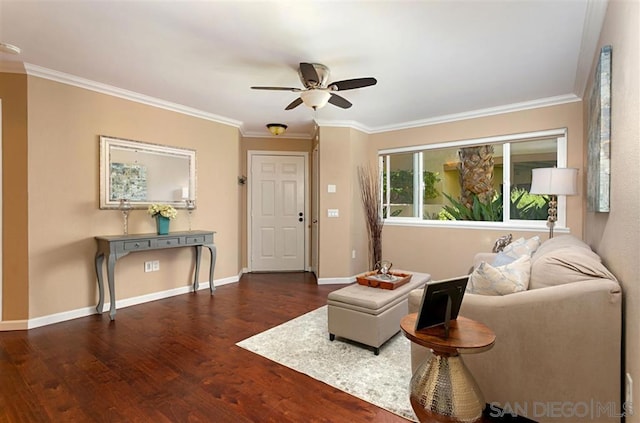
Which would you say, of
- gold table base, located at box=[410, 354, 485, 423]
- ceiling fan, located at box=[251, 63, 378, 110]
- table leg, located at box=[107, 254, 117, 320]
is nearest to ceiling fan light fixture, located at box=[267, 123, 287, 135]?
ceiling fan, located at box=[251, 63, 378, 110]

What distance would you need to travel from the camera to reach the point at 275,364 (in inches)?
89.3

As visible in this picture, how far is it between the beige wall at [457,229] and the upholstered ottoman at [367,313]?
6.37 feet

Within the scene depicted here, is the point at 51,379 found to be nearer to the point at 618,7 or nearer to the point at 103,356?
the point at 103,356

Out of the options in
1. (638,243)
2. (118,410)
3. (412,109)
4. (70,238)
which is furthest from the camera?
(412,109)

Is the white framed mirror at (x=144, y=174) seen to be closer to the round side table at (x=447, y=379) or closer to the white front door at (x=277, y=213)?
the white front door at (x=277, y=213)

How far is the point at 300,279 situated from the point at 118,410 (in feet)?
10.7

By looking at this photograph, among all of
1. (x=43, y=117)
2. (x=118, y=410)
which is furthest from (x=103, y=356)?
(x=43, y=117)

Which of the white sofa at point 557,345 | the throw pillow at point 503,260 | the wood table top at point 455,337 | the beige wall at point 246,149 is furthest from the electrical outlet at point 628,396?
the beige wall at point 246,149

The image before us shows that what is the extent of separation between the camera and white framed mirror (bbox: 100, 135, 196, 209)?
3398mm

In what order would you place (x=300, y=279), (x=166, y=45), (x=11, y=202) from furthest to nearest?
1. (x=300, y=279)
2. (x=11, y=202)
3. (x=166, y=45)

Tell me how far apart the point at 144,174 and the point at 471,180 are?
14.1ft

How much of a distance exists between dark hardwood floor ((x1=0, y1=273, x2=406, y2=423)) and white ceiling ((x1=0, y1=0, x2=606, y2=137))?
2.44m

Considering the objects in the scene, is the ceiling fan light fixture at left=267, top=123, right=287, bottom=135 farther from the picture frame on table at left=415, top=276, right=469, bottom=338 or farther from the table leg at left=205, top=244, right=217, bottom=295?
the picture frame on table at left=415, top=276, right=469, bottom=338

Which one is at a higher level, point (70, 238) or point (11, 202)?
point (11, 202)
